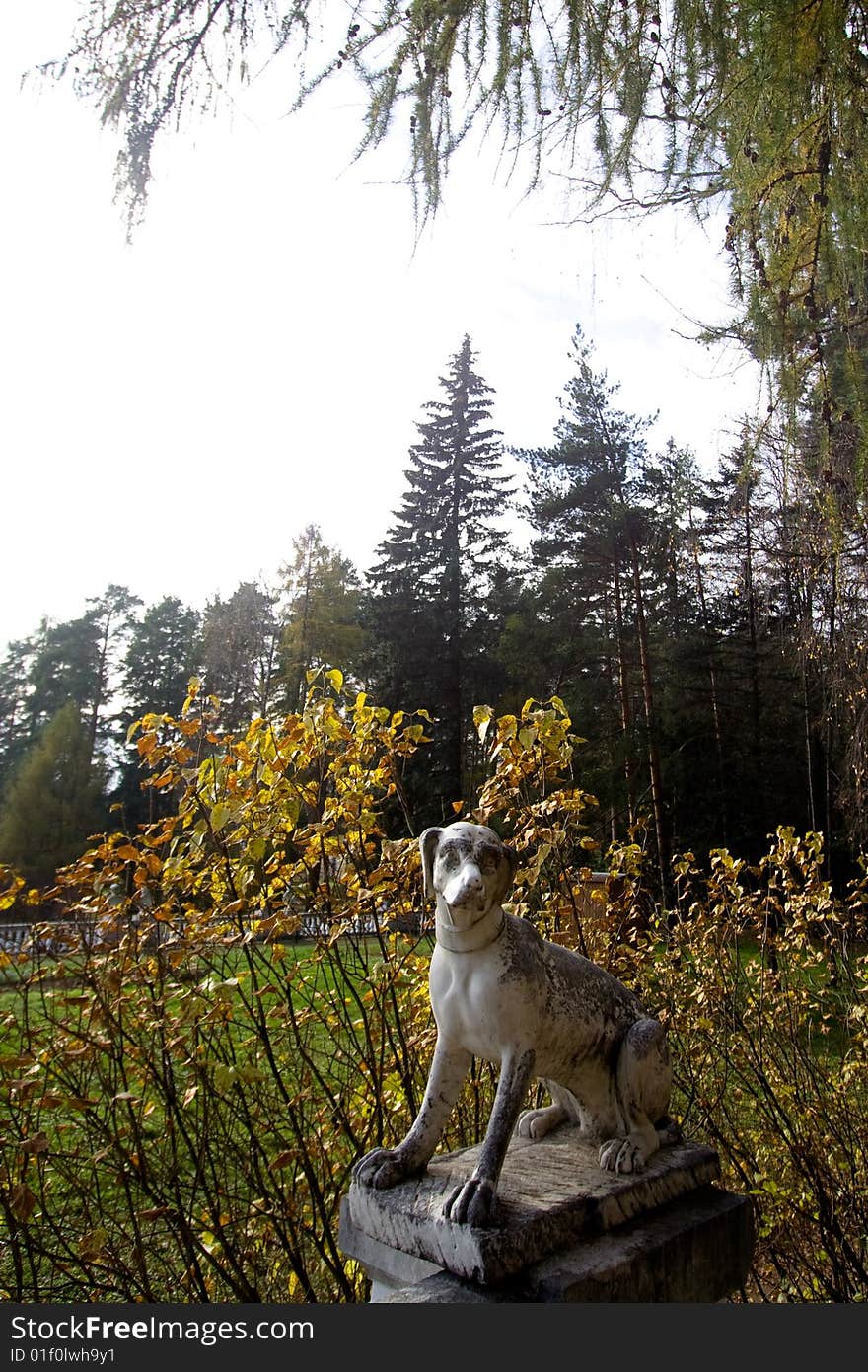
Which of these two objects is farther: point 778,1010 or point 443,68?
point 778,1010

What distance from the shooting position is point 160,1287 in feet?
8.41

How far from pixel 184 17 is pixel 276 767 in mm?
1760


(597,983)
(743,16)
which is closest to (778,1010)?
(597,983)

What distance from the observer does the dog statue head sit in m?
1.21

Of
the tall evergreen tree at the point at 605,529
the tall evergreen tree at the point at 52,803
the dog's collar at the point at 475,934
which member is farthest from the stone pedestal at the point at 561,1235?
the tall evergreen tree at the point at 52,803

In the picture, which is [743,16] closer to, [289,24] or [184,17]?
[289,24]

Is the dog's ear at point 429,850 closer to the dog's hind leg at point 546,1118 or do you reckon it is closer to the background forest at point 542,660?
the dog's hind leg at point 546,1118

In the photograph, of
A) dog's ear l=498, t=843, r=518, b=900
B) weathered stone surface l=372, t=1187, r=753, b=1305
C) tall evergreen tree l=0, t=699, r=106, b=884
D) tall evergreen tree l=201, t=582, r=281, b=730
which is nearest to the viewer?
weathered stone surface l=372, t=1187, r=753, b=1305

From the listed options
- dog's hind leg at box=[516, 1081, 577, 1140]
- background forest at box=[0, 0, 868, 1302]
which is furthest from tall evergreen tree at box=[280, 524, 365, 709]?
dog's hind leg at box=[516, 1081, 577, 1140]

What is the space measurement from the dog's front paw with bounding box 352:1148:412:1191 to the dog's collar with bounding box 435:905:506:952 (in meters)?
0.34

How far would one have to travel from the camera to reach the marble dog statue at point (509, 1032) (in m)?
1.21

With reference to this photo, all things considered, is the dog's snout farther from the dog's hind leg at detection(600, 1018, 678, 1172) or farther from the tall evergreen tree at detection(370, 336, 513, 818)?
the tall evergreen tree at detection(370, 336, 513, 818)

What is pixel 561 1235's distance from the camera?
1098 mm

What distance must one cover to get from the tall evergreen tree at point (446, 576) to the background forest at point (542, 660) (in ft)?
0.12
